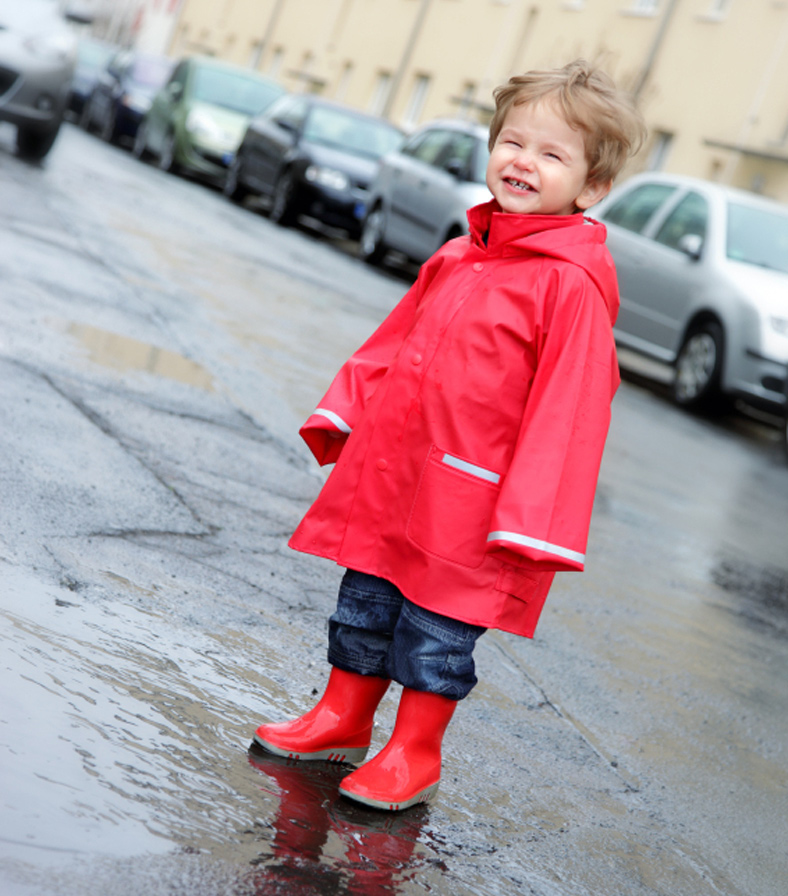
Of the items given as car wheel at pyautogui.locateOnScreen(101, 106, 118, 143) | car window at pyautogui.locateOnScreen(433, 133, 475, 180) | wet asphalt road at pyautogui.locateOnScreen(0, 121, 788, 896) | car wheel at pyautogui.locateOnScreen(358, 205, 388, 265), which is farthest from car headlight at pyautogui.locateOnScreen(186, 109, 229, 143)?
wet asphalt road at pyautogui.locateOnScreen(0, 121, 788, 896)

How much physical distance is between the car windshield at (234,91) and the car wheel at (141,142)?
1.79 metres

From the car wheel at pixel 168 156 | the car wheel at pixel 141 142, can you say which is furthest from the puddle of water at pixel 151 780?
the car wheel at pixel 141 142

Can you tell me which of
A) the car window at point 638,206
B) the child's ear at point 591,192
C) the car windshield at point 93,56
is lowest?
the car windshield at point 93,56

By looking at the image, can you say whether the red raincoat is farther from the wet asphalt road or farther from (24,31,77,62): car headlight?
(24,31,77,62): car headlight

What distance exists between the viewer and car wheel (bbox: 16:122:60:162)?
12909mm

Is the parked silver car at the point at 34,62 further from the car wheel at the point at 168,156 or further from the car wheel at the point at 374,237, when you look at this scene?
the car wheel at the point at 168,156

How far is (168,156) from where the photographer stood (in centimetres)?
1953

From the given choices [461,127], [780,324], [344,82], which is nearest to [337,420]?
[780,324]

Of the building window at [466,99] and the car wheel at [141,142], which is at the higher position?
the building window at [466,99]

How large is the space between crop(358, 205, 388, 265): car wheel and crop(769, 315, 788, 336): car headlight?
17.8 feet

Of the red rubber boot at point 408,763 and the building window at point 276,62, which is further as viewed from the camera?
the building window at point 276,62

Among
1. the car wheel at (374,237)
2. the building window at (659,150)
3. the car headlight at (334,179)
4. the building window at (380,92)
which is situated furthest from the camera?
the building window at (380,92)

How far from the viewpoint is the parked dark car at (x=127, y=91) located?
22.5 m

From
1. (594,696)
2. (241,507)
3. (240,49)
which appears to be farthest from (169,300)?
(240,49)
